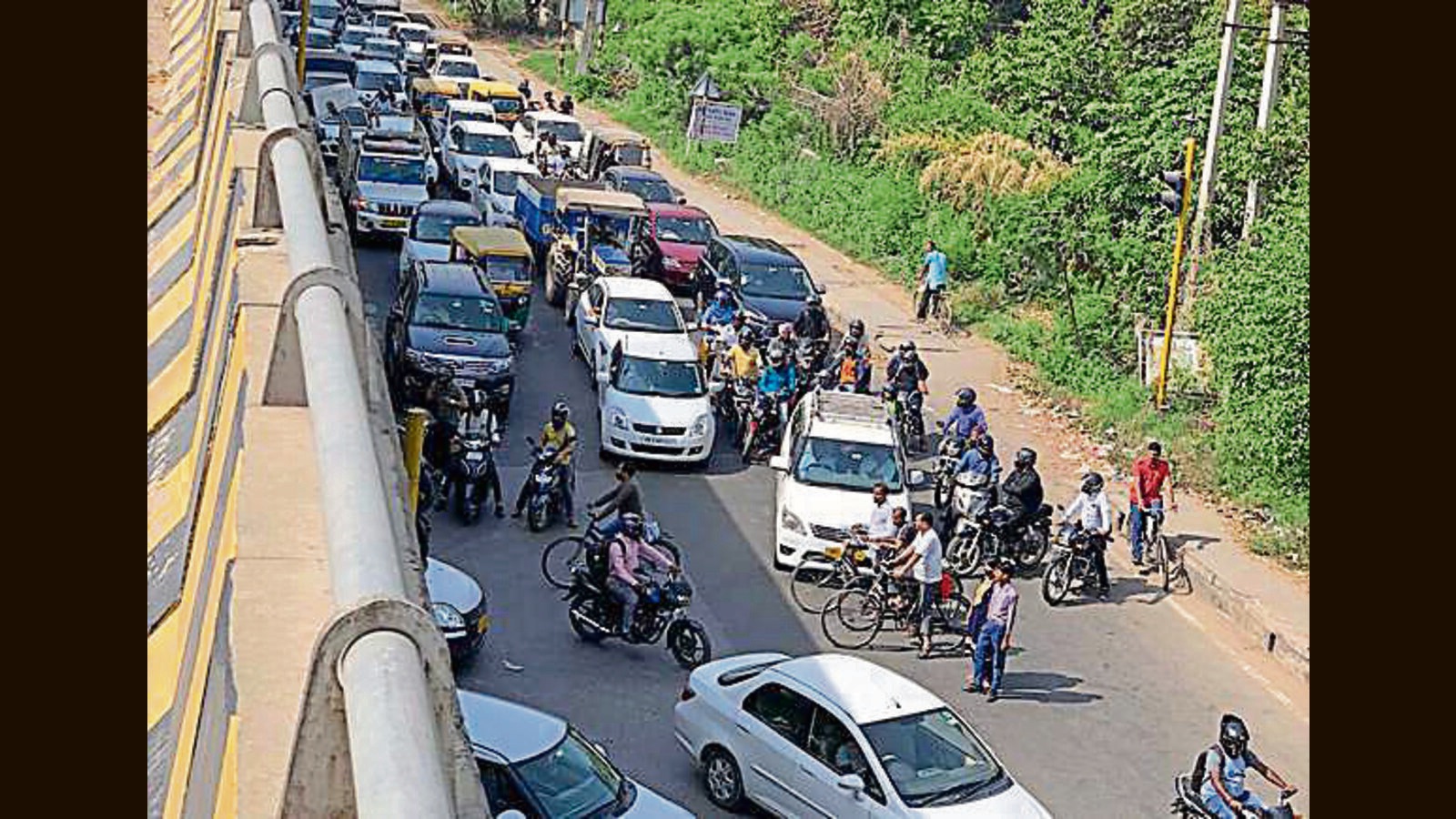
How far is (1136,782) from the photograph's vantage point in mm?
15422

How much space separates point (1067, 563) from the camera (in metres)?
19.4

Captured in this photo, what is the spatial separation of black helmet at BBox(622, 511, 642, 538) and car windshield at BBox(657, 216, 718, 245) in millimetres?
14650

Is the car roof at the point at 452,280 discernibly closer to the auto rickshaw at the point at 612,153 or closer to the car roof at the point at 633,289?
Result: the car roof at the point at 633,289

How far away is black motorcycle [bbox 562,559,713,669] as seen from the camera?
54.2 feet

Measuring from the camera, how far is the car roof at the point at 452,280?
23.5 m

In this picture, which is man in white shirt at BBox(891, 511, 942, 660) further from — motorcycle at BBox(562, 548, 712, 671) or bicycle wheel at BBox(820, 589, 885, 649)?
motorcycle at BBox(562, 548, 712, 671)

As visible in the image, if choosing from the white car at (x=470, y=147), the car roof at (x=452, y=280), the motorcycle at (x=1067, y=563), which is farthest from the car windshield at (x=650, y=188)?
the motorcycle at (x=1067, y=563)

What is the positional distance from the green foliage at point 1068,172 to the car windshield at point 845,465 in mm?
4387

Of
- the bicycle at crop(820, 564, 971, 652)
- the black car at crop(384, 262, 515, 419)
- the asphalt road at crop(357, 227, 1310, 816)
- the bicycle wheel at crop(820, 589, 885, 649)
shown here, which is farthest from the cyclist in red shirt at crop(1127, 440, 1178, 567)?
the black car at crop(384, 262, 515, 419)

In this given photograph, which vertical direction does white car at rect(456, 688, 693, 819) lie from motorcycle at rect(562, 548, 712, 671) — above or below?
above
